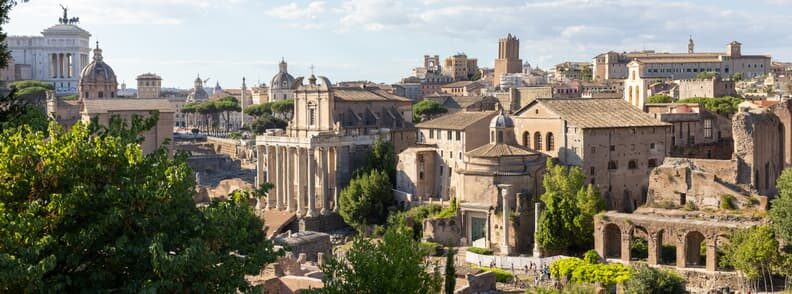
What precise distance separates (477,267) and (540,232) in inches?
122

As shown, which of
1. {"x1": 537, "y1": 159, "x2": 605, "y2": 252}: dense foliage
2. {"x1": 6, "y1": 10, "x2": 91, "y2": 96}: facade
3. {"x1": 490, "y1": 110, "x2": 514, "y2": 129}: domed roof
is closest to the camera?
{"x1": 537, "y1": 159, "x2": 605, "y2": 252}: dense foliage

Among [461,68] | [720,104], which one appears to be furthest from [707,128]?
[461,68]

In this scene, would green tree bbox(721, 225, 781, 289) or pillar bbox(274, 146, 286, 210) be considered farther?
pillar bbox(274, 146, 286, 210)

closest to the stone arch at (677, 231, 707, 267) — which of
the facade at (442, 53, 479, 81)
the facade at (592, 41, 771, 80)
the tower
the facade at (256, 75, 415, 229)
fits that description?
the facade at (256, 75, 415, 229)

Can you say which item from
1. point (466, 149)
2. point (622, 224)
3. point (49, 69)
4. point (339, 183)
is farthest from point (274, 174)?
point (49, 69)

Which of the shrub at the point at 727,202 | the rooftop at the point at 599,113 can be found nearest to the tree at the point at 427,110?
the rooftop at the point at 599,113

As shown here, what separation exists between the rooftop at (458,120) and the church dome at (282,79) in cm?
7071

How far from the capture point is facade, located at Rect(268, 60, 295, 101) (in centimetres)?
12312

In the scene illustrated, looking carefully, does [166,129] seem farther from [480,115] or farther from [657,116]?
[657,116]

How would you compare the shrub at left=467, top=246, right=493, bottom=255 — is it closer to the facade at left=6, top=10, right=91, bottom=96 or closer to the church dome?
the church dome

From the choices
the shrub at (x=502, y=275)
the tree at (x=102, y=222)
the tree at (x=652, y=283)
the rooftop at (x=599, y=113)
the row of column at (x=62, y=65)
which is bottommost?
the shrub at (x=502, y=275)

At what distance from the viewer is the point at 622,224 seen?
39125mm

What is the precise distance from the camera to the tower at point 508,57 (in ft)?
450

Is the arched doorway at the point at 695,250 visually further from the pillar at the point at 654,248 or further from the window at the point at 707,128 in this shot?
the window at the point at 707,128
